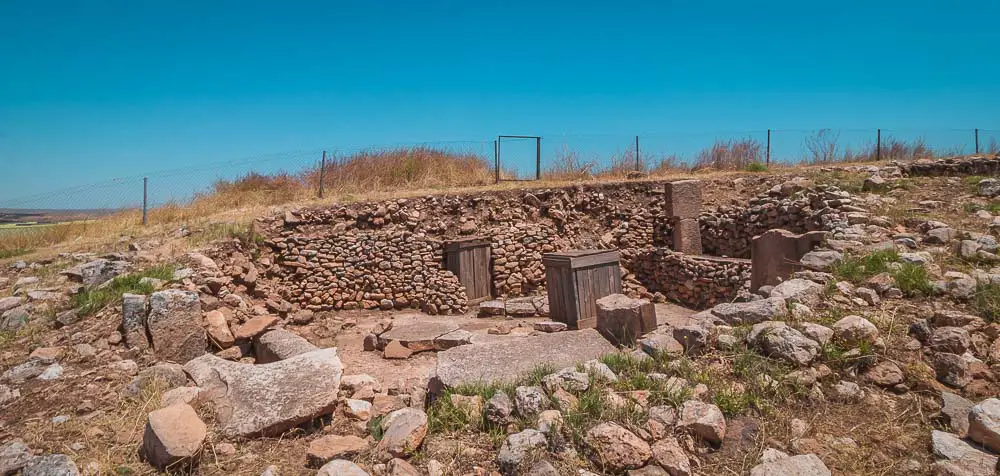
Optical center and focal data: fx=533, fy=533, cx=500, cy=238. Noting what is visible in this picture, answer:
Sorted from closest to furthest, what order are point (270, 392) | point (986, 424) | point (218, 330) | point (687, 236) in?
point (986, 424) → point (270, 392) → point (218, 330) → point (687, 236)

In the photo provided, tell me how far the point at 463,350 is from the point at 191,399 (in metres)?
2.41

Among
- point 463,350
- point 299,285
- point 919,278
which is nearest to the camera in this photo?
point 919,278

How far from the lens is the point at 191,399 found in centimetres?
439

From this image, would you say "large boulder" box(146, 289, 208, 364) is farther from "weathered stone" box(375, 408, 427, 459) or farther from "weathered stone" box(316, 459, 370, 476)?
"weathered stone" box(316, 459, 370, 476)

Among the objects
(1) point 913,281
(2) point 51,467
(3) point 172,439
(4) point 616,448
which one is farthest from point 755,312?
(2) point 51,467

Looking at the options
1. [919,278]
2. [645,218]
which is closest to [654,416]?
[919,278]

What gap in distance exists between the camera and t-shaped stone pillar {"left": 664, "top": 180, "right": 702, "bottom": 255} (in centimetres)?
1263

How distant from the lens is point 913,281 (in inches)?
193

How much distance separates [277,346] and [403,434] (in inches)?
168

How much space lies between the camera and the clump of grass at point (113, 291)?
690cm

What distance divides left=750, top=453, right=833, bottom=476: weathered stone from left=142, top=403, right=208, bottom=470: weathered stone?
3.53 m

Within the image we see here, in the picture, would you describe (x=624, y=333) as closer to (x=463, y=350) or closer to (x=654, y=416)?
(x=463, y=350)

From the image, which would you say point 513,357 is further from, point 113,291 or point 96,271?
point 96,271

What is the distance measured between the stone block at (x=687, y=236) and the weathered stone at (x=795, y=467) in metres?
9.91
